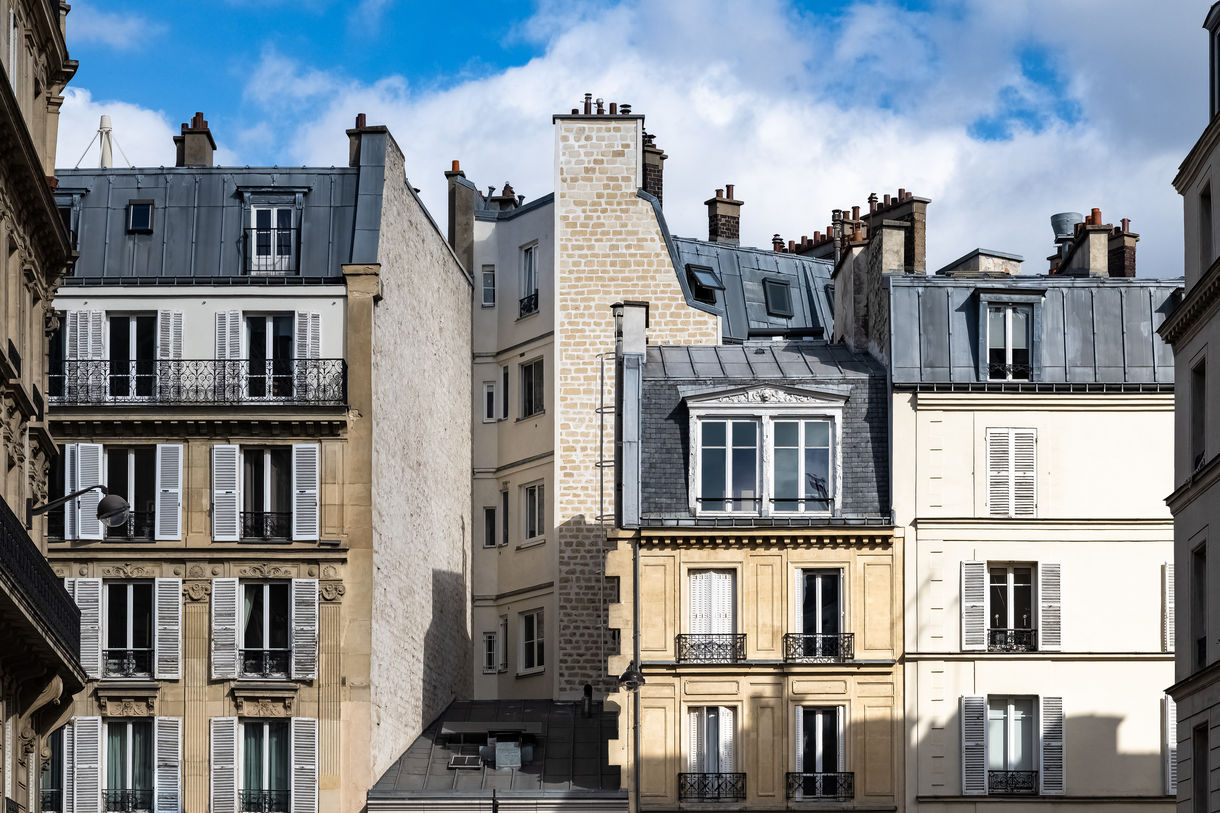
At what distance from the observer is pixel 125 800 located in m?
44.7

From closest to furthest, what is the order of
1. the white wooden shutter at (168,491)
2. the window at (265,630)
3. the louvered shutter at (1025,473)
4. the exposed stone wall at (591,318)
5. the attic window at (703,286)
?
the louvered shutter at (1025,473), the window at (265,630), the white wooden shutter at (168,491), the exposed stone wall at (591,318), the attic window at (703,286)

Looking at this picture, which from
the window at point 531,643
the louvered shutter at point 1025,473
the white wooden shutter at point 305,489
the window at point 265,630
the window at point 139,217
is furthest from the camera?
the window at point 531,643

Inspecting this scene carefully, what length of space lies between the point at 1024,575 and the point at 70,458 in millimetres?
18336

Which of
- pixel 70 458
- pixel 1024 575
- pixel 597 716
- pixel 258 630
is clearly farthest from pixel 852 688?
pixel 70 458

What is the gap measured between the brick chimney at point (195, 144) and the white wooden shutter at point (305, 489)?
880 centimetres

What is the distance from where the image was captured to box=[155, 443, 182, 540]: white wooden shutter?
45625 mm

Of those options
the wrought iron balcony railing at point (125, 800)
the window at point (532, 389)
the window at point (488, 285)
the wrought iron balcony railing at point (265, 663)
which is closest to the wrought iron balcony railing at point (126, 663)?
the wrought iron balcony railing at point (265, 663)

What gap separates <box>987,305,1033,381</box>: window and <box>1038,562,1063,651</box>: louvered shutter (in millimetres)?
3748

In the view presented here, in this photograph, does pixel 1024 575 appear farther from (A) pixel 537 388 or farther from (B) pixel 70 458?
(B) pixel 70 458

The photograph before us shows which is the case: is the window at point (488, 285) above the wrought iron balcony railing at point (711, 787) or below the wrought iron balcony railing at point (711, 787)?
above

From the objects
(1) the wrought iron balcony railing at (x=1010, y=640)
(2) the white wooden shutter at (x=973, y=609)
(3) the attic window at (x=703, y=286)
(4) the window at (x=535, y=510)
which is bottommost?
(1) the wrought iron balcony railing at (x=1010, y=640)

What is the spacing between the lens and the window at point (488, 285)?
57.2m

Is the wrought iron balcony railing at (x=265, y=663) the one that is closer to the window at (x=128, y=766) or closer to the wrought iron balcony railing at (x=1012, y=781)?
the window at (x=128, y=766)

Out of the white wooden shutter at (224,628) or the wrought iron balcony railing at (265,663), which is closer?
the white wooden shutter at (224,628)
